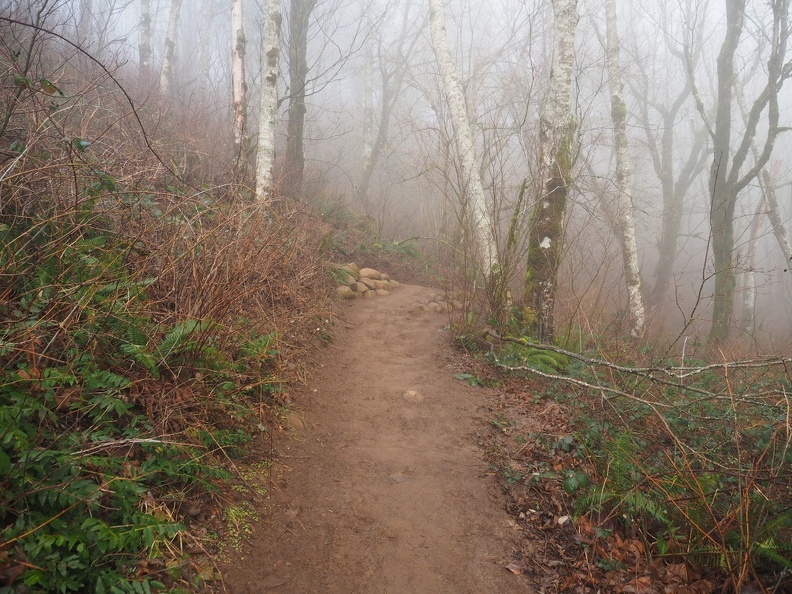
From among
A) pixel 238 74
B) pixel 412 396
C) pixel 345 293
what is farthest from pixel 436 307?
pixel 238 74

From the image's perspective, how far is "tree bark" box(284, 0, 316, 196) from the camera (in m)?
10.1

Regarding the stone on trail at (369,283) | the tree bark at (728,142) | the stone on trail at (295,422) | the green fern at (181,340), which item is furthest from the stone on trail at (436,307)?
the tree bark at (728,142)

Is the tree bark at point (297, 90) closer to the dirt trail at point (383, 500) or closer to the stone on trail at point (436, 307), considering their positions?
the stone on trail at point (436, 307)

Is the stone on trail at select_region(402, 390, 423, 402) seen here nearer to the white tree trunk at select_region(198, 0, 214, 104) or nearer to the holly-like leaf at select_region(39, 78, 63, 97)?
the holly-like leaf at select_region(39, 78, 63, 97)

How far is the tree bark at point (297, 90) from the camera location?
10077mm

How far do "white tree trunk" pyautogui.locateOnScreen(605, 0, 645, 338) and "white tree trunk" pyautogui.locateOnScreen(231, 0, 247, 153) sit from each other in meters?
7.53

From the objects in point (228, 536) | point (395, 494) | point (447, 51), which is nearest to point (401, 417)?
point (395, 494)

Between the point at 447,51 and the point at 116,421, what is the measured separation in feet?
Result: 27.4

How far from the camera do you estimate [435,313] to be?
25.7 feet

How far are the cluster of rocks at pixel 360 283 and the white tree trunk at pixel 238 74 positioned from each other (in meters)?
2.85

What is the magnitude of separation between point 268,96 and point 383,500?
6.63 meters

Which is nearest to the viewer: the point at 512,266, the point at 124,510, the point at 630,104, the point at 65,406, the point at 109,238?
the point at 124,510

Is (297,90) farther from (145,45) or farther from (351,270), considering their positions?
(145,45)

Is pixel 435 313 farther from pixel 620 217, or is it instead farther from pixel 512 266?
pixel 620 217
